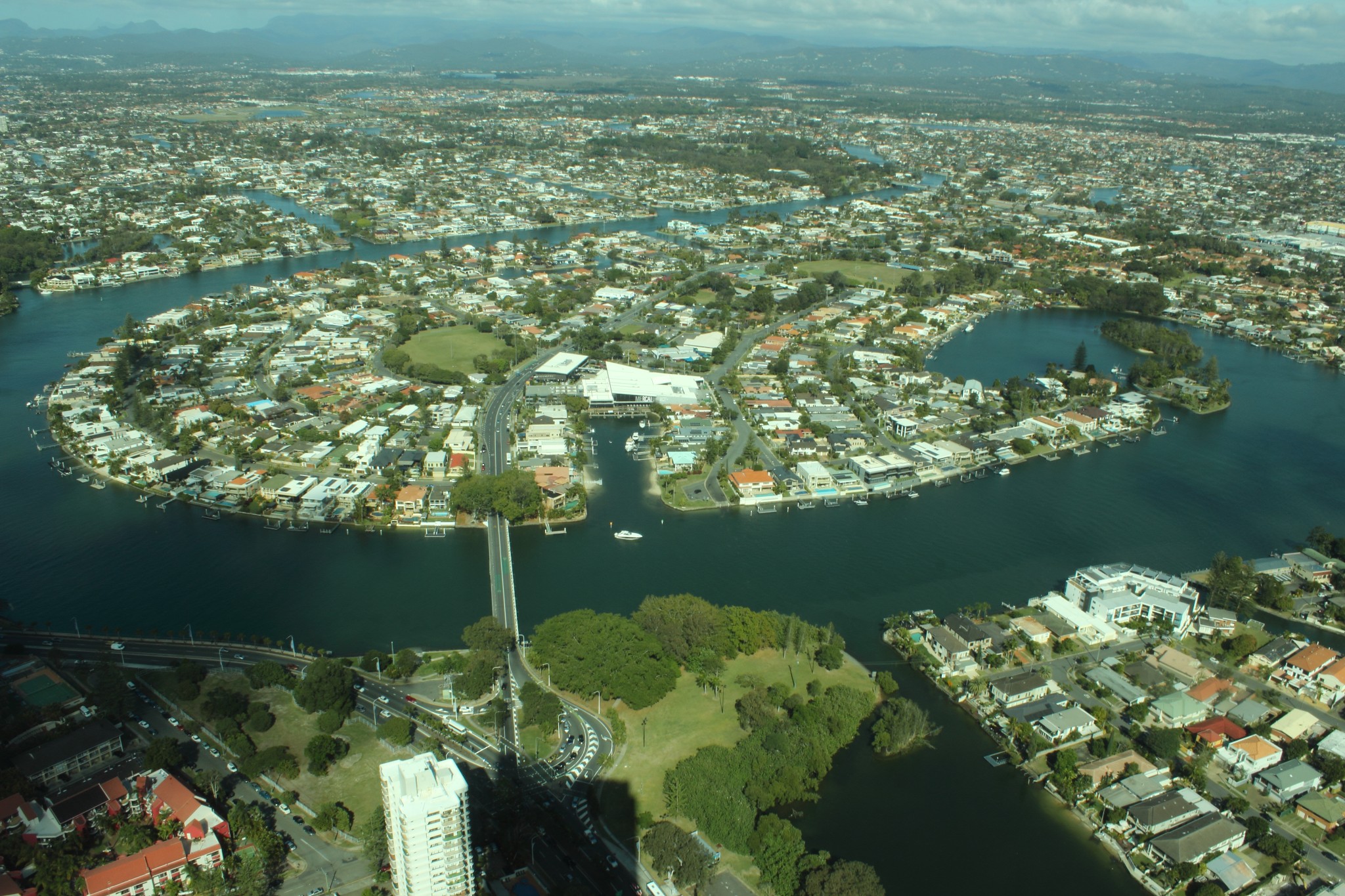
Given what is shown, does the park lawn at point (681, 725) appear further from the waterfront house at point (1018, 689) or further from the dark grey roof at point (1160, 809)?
the dark grey roof at point (1160, 809)

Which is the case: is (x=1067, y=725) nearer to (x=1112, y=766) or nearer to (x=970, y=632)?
(x=1112, y=766)

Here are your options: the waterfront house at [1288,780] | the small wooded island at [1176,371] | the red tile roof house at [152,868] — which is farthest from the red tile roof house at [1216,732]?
the small wooded island at [1176,371]

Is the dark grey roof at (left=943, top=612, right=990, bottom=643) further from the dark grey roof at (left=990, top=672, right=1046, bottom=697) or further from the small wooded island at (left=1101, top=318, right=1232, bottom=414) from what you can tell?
the small wooded island at (left=1101, top=318, right=1232, bottom=414)

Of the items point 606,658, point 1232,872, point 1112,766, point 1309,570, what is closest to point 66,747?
point 606,658

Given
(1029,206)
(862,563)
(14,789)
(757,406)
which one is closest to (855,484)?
(862,563)

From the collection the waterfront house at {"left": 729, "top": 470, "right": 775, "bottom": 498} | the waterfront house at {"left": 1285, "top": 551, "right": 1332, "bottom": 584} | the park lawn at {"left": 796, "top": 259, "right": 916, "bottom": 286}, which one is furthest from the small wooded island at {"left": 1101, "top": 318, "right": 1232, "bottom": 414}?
the waterfront house at {"left": 729, "top": 470, "right": 775, "bottom": 498}

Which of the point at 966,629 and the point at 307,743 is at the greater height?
the point at 966,629
